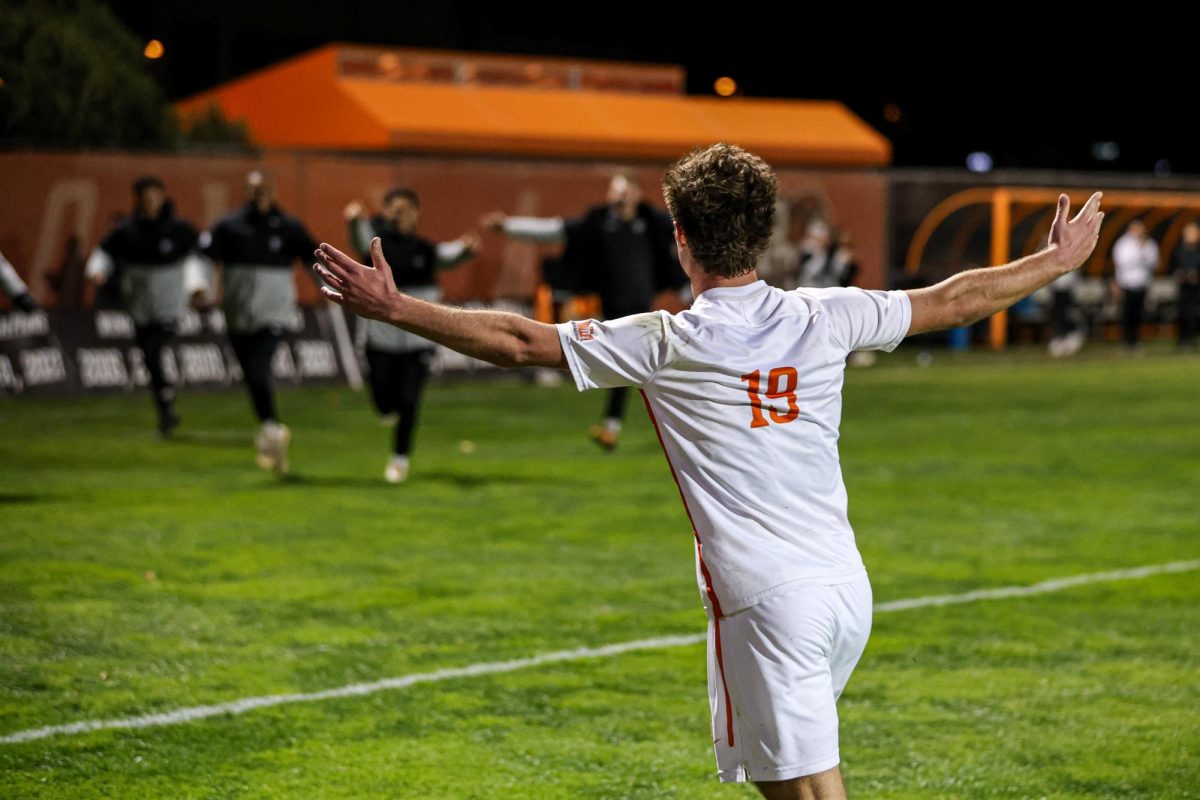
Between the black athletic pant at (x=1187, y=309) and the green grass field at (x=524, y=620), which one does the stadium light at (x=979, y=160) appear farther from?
the green grass field at (x=524, y=620)

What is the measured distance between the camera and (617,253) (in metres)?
13.6

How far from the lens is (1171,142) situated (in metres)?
64.9

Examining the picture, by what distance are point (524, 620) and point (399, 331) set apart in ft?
16.9

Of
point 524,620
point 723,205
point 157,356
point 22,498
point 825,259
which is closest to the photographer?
point 723,205

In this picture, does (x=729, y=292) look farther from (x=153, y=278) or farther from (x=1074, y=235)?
(x=153, y=278)

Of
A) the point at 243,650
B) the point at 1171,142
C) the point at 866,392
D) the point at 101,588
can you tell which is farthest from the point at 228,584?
the point at 1171,142

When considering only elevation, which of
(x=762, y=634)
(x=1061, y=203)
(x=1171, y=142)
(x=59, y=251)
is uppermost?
(x=1061, y=203)

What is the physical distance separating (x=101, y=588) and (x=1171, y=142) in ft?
209

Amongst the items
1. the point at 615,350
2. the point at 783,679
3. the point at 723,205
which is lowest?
the point at 783,679

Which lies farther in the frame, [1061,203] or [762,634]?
[1061,203]

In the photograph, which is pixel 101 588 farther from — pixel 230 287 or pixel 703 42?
pixel 703 42

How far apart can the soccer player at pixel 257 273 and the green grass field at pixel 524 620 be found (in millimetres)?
888

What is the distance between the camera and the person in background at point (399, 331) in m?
11.9

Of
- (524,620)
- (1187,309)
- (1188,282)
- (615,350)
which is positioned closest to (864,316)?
(615,350)
